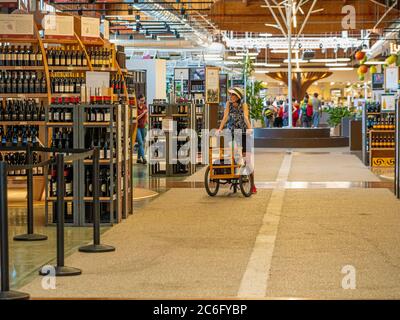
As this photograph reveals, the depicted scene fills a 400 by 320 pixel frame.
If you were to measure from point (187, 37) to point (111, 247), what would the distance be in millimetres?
23942

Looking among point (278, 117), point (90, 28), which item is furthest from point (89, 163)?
point (278, 117)

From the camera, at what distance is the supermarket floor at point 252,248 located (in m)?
6.71

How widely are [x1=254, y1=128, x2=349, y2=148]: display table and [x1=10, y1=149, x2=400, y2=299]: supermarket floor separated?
1378 centimetres

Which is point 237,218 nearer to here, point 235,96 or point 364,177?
point 235,96

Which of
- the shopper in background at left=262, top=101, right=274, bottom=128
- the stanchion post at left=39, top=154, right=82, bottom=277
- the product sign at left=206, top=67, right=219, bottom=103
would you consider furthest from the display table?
the stanchion post at left=39, top=154, right=82, bottom=277

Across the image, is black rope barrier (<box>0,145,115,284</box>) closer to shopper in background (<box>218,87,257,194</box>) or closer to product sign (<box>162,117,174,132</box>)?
shopper in background (<box>218,87,257,194</box>)

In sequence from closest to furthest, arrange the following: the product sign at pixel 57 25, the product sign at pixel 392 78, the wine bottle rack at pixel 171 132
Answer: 1. the product sign at pixel 57 25
2. the wine bottle rack at pixel 171 132
3. the product sign at pixel 392 78

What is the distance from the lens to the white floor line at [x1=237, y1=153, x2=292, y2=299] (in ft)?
21.8

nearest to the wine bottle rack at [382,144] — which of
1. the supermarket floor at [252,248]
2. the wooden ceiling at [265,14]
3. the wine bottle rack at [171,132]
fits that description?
the wine bottle rack at [171,132]

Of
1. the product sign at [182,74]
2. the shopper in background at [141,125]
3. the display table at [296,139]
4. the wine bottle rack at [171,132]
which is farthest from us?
the display table at [296,139]

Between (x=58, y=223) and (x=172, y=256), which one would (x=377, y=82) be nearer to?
(x=172, y=256)

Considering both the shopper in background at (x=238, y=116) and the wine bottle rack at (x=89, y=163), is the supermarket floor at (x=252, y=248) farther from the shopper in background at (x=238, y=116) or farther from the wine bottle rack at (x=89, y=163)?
the shopper in background at (x=238, y=116)

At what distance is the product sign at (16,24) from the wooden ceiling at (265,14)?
16.0 metres

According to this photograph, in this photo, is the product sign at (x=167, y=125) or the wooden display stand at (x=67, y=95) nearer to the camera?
the wooden display stand at (x=67, y=95)
